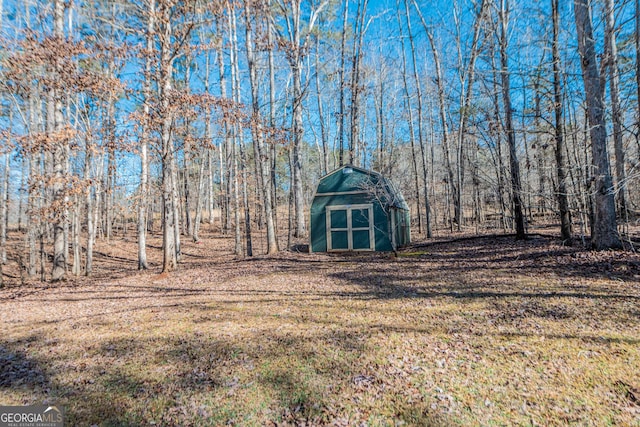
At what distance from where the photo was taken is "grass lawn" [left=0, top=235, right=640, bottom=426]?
8.29 feet

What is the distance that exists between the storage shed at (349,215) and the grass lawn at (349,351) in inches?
212

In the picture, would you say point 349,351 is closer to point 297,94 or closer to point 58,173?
point 58,173

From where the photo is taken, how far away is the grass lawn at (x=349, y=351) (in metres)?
2.53

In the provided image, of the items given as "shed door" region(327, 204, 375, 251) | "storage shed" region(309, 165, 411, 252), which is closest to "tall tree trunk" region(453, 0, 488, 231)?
"storage shed" region(309, 165, 411, 252)

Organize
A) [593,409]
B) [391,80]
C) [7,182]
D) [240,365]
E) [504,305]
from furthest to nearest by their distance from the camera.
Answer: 1. [391,80]
2. [7,182]
3. [504,305]
4. [240,365]
5. [593,409]

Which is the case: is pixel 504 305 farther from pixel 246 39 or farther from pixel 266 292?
pixel 246 39

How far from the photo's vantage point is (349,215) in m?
12.1

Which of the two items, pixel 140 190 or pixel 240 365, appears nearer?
pixel 240 365

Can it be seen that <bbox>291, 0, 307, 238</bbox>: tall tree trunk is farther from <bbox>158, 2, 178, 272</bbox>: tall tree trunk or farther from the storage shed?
<bbox>158, 2, 178, 272</bbox>: tall tree trunk

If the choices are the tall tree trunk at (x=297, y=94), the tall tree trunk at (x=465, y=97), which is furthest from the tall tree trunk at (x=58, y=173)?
the tall tree trunk at (x=465, y=97)

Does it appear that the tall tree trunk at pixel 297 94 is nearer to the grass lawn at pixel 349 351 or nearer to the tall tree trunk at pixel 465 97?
the tall tree trunk at pixel 465 97

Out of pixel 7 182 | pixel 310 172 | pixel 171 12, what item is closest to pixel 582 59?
pixel 171 12

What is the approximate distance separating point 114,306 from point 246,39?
34.3 ft

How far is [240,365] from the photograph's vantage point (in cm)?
324
